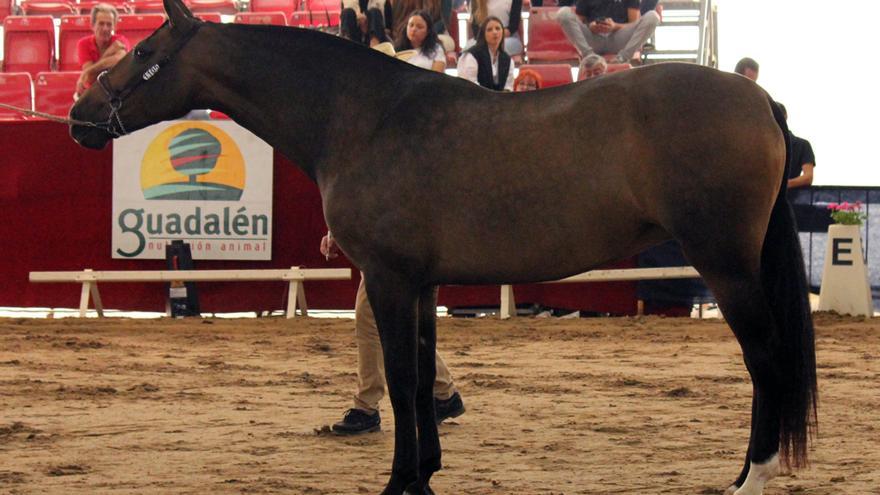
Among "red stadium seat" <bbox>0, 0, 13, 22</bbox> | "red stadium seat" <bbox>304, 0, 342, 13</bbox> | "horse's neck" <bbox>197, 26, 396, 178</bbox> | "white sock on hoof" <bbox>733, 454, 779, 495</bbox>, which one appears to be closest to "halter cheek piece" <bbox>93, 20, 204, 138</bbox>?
"horse's neck" <bbox>197, 26, 396, 178</bbox>

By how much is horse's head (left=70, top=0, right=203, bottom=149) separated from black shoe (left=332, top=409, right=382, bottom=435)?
194 centimetres

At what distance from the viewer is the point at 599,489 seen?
5.60 metres

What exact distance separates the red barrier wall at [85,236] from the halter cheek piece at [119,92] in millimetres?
6926

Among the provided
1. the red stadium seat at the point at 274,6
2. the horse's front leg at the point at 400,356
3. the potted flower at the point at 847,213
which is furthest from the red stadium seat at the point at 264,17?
the horse's front leg at the point at 400,356

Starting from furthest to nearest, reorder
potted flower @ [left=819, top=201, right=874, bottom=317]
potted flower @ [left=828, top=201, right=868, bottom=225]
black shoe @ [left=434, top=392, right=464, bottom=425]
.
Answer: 1. potted flower @ [left=828, top=201, right=868, bottom=225]
2. potted flower @ [left=819, top=201, right=874, bottom=317]
3. black shoe @ [left=434, top=392, right=464, bottom=425]

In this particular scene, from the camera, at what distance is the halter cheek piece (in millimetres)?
6090

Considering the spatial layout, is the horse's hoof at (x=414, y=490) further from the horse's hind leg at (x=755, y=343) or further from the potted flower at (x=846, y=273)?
the potted flower at (x=846, y=273)

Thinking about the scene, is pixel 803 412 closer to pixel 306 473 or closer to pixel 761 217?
pixel 761 217

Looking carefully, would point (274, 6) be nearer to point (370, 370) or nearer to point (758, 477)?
point (370, 370)

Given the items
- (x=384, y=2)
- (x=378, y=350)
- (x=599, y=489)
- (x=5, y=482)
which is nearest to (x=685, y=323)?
(x=384, y=2)

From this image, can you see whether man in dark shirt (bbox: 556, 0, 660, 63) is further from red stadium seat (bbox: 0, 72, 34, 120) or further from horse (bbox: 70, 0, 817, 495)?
horse (bbox: 70, 0, 817, 495)

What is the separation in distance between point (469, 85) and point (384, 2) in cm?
674

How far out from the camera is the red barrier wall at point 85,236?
13.3 meters

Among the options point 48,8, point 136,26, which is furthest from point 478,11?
point 48,8
